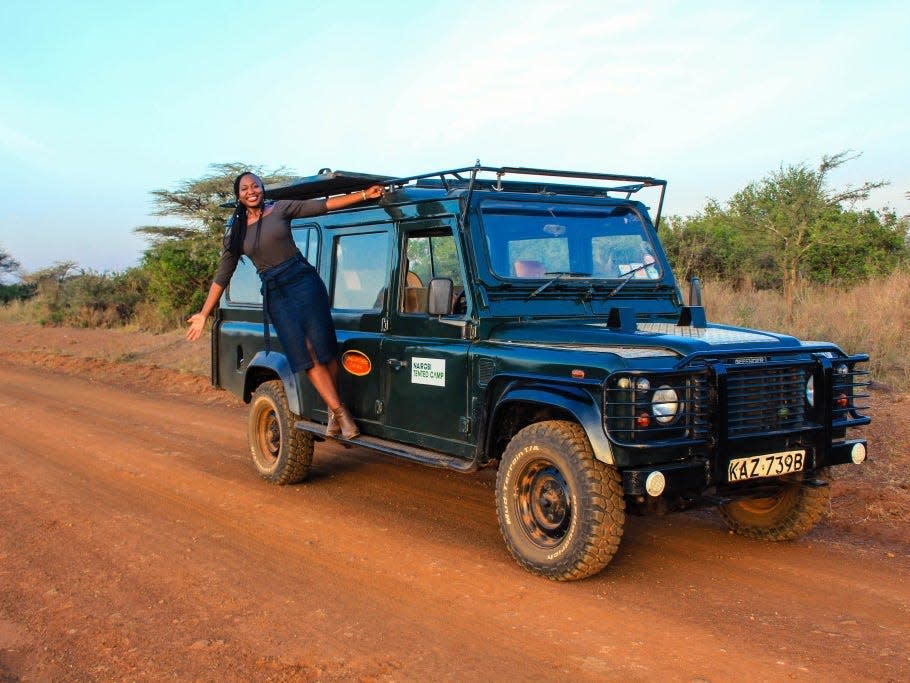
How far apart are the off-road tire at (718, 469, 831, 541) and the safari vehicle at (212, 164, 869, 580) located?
0.04 ft

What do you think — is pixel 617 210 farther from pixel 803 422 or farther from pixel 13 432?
pixel 13 432

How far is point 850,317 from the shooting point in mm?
11125

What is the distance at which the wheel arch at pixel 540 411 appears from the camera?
14.5 ft

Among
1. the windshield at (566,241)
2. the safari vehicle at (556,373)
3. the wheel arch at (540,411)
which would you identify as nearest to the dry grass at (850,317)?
the windshield at (566,241)

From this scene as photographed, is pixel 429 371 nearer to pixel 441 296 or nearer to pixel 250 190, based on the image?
pixel 441 296

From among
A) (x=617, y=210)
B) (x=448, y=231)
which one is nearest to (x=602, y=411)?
(x=448, y=231)

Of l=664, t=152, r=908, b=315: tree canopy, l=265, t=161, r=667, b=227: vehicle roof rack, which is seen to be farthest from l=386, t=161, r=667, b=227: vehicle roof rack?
l=664, t=152, r=908, b=315: tree canopy

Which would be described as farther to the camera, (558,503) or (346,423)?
(346,423)

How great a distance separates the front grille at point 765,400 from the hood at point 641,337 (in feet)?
0.50

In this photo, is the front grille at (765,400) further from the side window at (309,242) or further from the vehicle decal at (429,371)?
the side window at (309,242)

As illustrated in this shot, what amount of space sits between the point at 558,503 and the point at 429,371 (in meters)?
1.34

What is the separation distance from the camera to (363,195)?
596 centimetres

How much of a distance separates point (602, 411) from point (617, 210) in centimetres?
238

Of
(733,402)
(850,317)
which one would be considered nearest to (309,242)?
(733,402)
